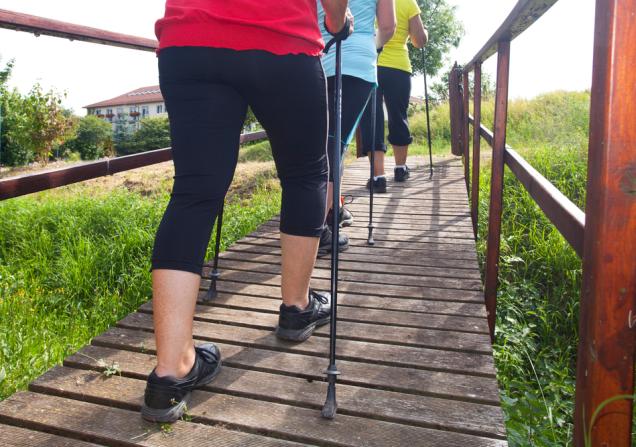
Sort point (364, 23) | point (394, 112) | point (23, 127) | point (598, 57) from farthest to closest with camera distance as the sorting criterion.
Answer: point (23, 127) → point (394, 112) → point (364, 23) → point (598, 57)

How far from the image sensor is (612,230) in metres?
1.03

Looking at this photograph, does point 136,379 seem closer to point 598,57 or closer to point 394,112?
point 598,57

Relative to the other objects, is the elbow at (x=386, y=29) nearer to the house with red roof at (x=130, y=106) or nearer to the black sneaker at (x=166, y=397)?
the black sneaker at (x=166, y=397)

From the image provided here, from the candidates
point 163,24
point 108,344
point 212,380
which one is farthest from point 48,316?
point 163,24

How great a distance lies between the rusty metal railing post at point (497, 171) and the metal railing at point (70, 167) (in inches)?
74.7

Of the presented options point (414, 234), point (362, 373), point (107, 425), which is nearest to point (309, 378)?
point (362, 373)

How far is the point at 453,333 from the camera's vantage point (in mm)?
2133

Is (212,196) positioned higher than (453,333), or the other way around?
(212,196)

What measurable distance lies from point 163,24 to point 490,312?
6.43ft

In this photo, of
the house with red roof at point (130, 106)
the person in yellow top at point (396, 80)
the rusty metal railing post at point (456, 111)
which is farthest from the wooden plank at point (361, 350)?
the house with red roof at point (130, 106)

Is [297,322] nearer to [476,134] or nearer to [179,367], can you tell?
[179,367]

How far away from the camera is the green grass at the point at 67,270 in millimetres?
2393

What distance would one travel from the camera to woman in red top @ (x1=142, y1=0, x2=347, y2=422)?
151 centimetres

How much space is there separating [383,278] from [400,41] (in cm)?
250
